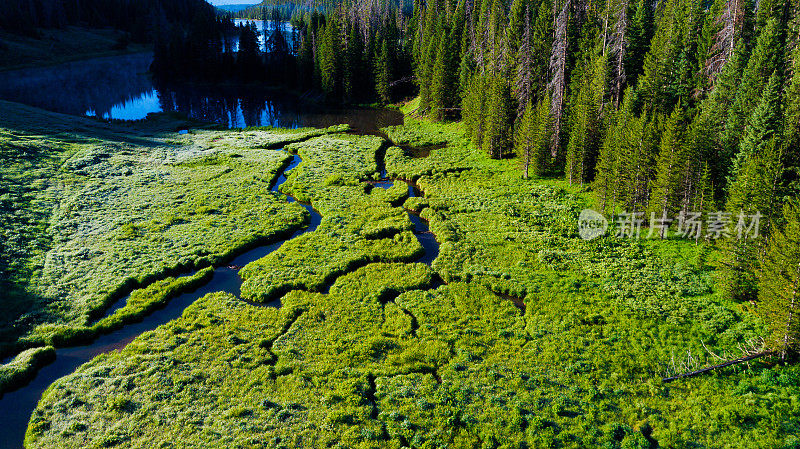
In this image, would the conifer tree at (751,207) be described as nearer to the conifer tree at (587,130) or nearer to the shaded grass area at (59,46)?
the conifer tree at (587,130)

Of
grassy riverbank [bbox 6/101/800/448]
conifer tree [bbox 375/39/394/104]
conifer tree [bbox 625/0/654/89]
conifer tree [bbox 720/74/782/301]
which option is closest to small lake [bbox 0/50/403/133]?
conifer tree [bbox 375/39/394/104]

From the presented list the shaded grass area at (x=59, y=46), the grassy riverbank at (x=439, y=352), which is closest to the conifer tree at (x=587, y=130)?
the grassy riverbank at (x=439, y=352)

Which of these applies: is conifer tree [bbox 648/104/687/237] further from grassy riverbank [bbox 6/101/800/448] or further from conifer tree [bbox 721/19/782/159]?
conifer tree [bbox 721/19/782/159]

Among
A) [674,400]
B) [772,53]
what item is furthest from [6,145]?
[772,53]

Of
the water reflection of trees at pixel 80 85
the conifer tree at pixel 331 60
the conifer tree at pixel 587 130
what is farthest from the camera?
the conifer tree at pixel 331 60

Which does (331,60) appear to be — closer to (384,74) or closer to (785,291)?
(384,74)

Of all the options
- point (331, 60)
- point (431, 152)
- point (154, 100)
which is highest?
point (331, 60)

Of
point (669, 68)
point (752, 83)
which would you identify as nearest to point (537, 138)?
point (669, 68)
